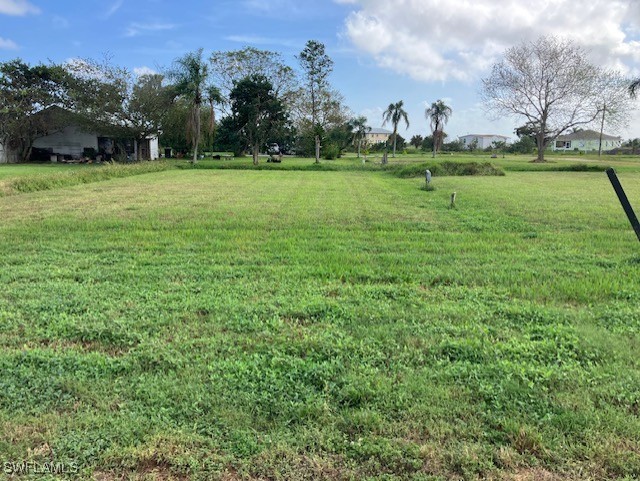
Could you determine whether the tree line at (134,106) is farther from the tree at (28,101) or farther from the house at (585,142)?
the house at (585,142)

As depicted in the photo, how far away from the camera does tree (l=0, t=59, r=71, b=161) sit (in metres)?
38.0

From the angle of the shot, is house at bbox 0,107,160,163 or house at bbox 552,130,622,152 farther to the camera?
house at bbox 552,130,622,152

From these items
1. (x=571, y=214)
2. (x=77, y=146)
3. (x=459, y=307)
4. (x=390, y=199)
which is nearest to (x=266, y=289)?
(x=459, y=307)

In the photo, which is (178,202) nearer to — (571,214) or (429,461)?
(571,214)

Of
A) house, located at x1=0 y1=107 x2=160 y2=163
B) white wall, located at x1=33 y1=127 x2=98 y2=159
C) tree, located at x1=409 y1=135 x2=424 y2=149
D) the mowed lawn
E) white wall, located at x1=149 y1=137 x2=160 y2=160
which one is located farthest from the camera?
tree, located at x1=409 y1=135 x2=424 y2=149

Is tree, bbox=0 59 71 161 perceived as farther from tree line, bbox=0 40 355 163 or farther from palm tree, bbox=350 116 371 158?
palm tree, bbox=350 116 371 158

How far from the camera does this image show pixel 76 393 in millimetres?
2816

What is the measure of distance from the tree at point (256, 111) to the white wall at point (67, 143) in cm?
1546

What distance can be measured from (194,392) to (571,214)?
10.6 metres

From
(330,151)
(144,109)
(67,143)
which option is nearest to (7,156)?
(67,143)

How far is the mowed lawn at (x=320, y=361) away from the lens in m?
2.31

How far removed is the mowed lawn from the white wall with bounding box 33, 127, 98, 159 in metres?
42.5

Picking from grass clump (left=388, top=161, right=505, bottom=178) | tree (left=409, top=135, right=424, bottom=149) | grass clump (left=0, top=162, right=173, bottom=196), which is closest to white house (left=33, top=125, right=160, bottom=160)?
grass clump (left=0, top=162, right=173, bottom=196)

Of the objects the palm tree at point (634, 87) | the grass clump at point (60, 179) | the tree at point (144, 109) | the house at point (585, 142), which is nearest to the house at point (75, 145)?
the tree at point (144, 109)
